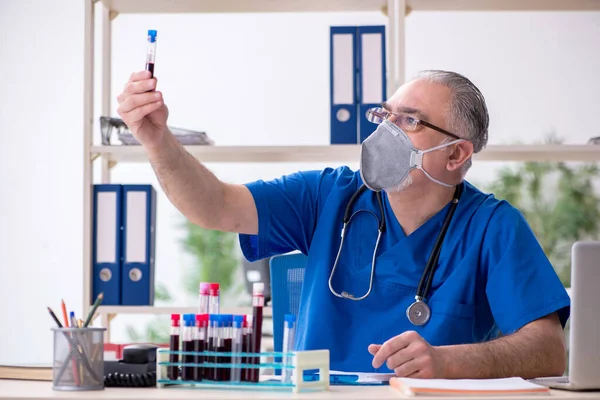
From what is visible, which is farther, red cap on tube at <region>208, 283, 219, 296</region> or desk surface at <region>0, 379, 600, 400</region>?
red cap on tube at <region>208, 283, 219, 296</region>

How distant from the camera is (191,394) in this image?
1117mm

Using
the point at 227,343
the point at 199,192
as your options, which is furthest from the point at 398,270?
the point at 227,343

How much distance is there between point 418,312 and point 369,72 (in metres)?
1.07

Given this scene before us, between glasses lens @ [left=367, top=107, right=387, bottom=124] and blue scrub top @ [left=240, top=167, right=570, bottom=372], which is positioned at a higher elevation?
glasses lens @ [left=367, top=107, right=387, bottom=124]

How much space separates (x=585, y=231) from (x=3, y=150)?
150 inches

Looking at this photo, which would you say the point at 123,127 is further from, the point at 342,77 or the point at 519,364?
the point at 519,364

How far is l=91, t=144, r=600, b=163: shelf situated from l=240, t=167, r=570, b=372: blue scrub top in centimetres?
63

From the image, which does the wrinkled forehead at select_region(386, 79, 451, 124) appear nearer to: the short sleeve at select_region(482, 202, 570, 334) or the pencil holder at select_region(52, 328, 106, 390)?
the short sleeve at select_region(482, 202, 570, 334)

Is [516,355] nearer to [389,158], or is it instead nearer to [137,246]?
[389,158]

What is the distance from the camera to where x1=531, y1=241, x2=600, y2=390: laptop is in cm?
120

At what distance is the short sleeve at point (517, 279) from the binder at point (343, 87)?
865 mm

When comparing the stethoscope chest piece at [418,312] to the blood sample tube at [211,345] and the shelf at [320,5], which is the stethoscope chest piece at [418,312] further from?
the shelf at [320,5]

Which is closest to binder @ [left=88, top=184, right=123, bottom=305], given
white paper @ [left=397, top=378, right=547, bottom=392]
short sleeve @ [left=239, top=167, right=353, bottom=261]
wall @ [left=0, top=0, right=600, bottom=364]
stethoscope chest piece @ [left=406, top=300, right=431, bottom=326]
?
short sleeve @ [left=239, top=167, right=353, bottom=261]

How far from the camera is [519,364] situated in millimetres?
Result: 1552
